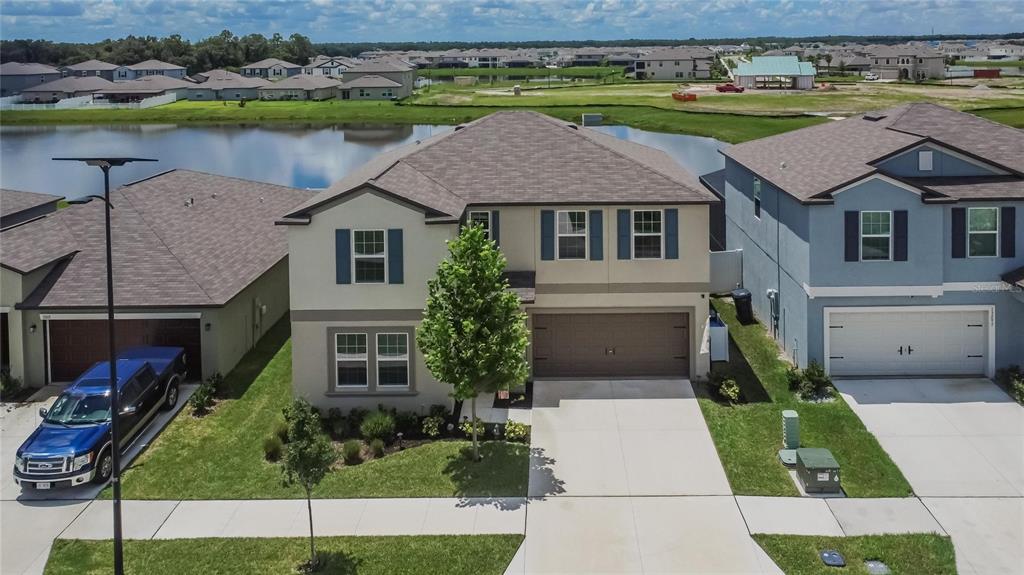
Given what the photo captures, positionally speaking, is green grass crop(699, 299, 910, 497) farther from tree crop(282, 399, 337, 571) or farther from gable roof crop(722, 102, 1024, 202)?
tree crop(282, 399, 337, 571)

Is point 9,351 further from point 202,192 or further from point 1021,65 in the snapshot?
point 1021,65

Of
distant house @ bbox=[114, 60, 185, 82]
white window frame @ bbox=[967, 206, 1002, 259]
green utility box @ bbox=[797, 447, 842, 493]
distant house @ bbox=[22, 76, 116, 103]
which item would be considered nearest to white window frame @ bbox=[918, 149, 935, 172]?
white window frame @ bbox=[967, 206, 1002, 259]

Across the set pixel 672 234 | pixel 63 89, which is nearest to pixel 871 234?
pixel 672 234

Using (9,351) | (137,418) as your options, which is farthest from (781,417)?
(9,351)

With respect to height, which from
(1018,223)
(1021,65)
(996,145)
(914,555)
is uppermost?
(1021,65)

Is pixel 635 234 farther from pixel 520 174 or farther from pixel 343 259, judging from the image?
pixel 343 259

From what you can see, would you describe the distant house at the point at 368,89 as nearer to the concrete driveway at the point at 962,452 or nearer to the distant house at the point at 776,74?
the distant house at the point at 776,74
